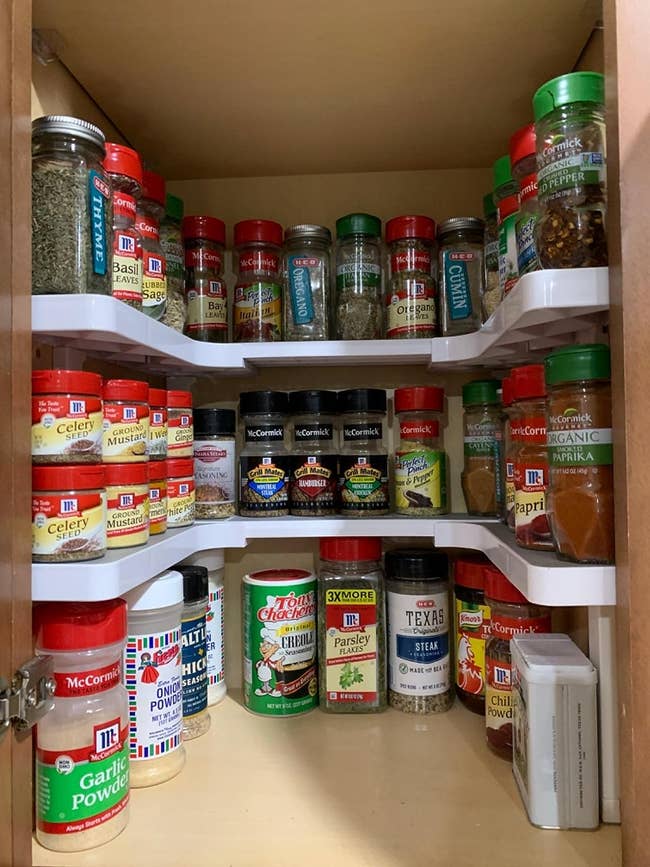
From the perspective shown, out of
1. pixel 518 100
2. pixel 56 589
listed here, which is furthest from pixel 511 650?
pixel 518 100

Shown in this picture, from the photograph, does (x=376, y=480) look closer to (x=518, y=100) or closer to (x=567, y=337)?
(x=567, y=337)

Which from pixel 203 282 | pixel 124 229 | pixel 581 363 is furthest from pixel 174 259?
pixel 581 363

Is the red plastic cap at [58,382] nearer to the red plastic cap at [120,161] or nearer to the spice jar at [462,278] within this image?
the red plastic cap at [120,161]

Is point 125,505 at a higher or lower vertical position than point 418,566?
higher

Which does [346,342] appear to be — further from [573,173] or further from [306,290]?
[573,173]

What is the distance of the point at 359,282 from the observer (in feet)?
3.43

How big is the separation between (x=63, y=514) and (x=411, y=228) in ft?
2.28

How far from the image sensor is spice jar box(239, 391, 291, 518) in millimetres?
1039

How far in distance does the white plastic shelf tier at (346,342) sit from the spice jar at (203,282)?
56 millimetres

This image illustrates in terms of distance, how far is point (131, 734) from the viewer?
0.81 meters

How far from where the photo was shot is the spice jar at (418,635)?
99 cm

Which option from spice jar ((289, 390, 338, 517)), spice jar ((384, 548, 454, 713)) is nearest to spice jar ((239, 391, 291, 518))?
spice jar ((289, 390, 338, 517))

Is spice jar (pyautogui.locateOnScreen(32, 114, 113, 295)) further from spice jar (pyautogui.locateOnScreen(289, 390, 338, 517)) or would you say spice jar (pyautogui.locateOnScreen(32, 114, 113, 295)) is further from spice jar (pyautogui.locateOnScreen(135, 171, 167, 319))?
spice jar (pyautogui.locateOnScreen(289, 390, 338, 517))

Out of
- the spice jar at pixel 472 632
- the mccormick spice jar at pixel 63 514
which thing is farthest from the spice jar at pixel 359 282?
the mccormick spice jar at pixel 63 514
